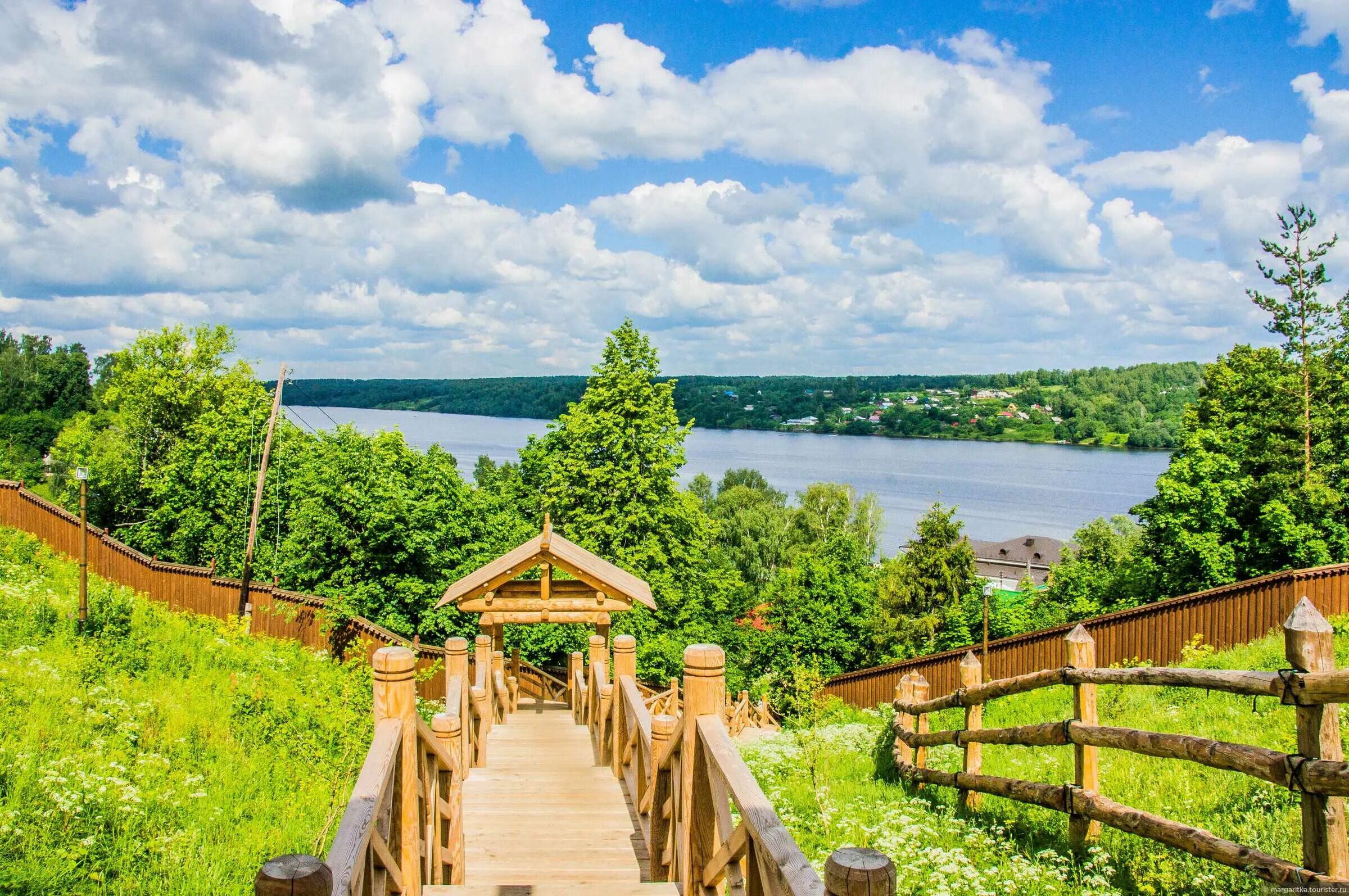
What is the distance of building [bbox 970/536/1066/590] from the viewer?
6469 cm

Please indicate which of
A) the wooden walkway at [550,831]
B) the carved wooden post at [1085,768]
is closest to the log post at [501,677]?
the wooden walkway at [550,831]

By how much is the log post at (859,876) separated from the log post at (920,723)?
659 cm

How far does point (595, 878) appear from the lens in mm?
5457

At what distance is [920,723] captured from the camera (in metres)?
8.62

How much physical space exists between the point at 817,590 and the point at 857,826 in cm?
2370

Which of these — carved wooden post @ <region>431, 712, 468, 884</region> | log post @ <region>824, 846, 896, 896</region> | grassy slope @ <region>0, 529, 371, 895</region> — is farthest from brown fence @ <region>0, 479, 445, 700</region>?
log post @ <region>824, 846, 896, 896</region>

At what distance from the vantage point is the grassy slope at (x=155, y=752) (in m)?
5.62

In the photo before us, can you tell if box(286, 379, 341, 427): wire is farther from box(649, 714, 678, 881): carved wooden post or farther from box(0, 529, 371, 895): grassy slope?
box(649, 714, 678, 881): carved wooden post

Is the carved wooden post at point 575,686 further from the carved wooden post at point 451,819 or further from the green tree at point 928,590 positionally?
the green tree at point 928,590

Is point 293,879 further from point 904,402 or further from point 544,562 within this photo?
point 904,402

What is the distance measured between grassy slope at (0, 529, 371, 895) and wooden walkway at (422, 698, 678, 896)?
1169 mm

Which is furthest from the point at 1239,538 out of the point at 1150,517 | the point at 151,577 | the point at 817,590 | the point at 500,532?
the point at 151,577

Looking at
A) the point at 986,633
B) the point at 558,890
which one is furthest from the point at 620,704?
the point at 986,633

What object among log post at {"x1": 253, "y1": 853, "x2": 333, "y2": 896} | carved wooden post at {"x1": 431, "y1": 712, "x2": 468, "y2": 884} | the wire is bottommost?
carved wooden post at {"x1": 431, "y1": 712, "x2": 468, "y2": 884}
